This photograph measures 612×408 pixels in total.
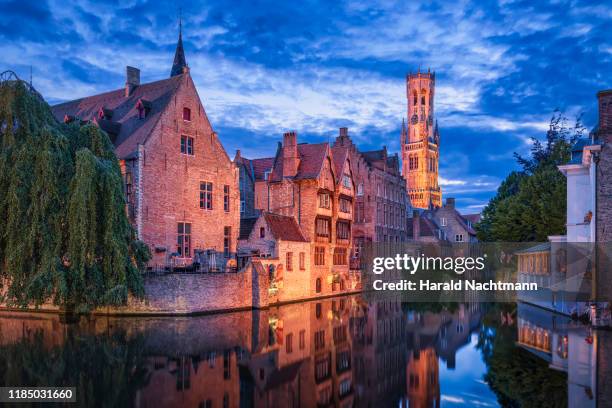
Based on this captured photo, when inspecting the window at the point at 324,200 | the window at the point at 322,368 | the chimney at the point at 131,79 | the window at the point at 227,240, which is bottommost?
the window at the point at 322,368

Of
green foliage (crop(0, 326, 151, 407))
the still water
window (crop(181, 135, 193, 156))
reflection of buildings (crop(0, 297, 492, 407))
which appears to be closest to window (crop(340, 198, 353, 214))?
window (crop(181, 135, 193, 156))

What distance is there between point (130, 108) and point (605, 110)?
29529mm

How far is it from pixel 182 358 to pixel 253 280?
16936mm

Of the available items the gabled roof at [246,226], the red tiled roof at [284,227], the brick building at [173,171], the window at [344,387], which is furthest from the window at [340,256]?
the window at [344,387]

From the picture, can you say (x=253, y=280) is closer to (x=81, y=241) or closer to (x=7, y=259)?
(x=81, y=241)

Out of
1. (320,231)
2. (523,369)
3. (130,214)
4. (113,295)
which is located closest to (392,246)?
(320,231)

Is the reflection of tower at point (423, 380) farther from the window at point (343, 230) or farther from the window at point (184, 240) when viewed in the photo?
the window at point (343, 230)

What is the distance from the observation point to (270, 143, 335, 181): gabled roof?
4444 centimetres

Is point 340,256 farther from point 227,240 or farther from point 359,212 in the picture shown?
point 227,240

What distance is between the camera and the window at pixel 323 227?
45.0 meters

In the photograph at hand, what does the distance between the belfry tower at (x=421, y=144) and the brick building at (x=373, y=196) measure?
4063 inches

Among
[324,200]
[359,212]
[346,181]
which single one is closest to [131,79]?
[324,200]

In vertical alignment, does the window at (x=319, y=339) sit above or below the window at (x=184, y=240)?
below

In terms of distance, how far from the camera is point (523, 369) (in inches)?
651
